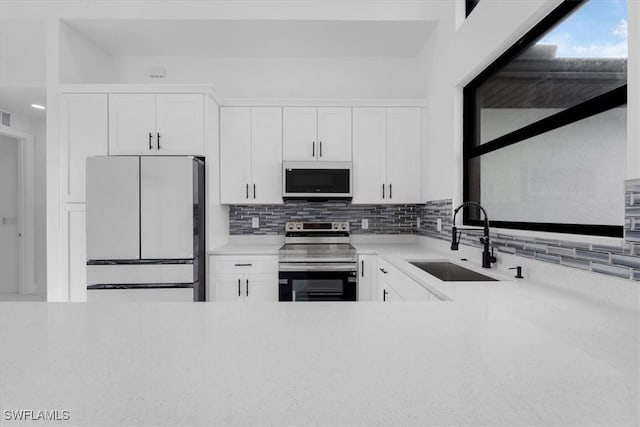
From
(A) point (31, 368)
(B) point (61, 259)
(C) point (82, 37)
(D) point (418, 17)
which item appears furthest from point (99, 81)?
(A) point (31, 368)

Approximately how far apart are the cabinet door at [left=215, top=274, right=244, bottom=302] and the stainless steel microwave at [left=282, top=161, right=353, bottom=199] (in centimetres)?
90

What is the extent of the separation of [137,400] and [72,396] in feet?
0.36

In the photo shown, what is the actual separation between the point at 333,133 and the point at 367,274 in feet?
4.59

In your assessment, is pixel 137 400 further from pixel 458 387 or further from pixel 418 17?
pixel 418 17

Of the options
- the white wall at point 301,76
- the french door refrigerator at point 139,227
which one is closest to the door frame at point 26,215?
the white wall at point 301,76

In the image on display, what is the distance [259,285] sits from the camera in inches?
120

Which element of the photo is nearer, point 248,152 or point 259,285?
point 259,285

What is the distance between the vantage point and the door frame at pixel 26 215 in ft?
15.5

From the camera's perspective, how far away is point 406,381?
2.02ft

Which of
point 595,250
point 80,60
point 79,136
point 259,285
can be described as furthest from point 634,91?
point 80,60

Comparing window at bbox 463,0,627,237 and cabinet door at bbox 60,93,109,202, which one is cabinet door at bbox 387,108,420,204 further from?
cabinet door at bbox 60,93,109,202

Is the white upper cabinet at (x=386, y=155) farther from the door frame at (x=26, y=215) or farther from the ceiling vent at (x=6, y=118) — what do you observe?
the door frame at (x=26, y=215)

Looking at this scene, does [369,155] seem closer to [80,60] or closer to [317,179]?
[317,179]

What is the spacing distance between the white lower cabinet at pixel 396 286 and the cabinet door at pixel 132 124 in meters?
2.22
